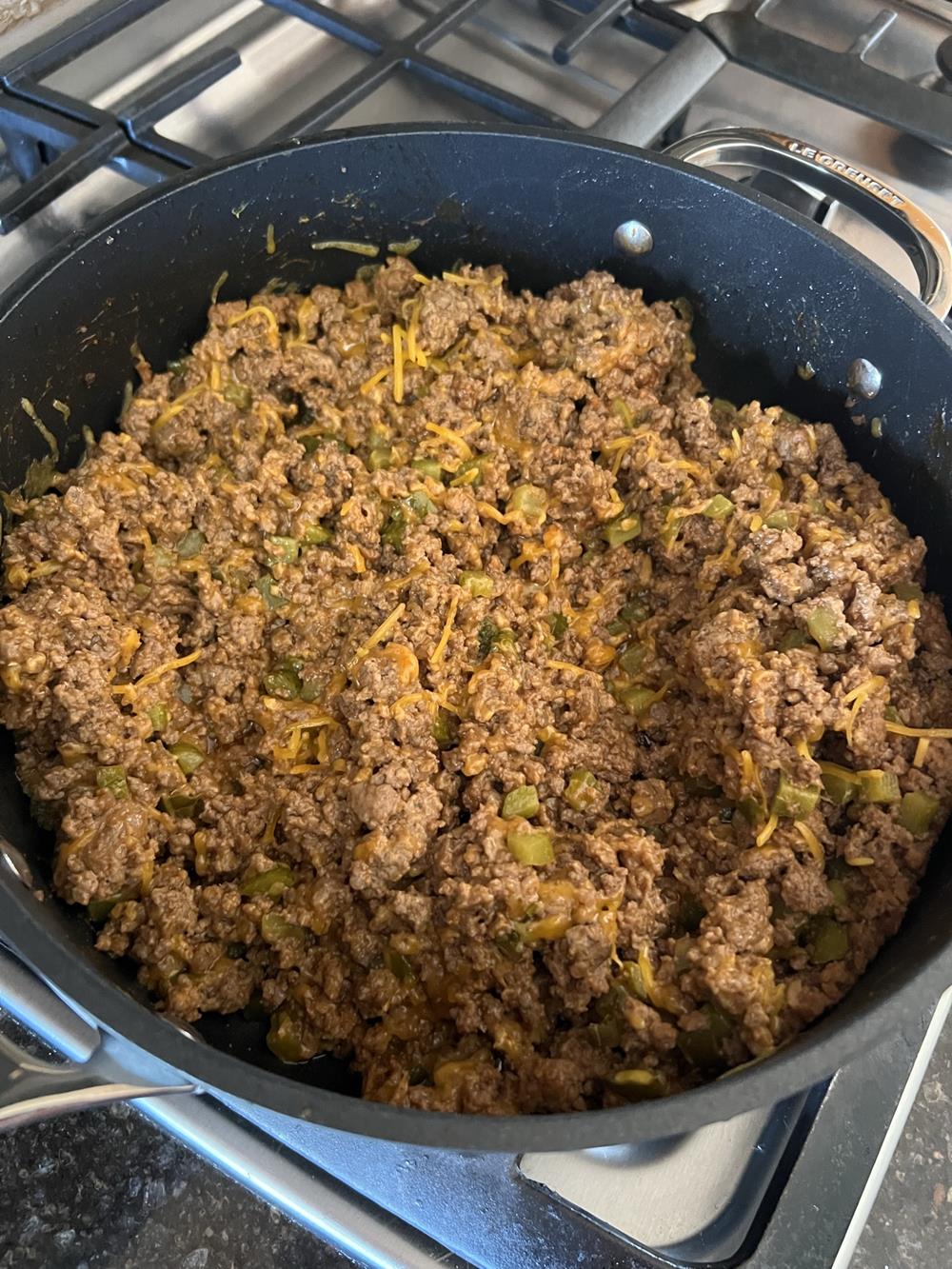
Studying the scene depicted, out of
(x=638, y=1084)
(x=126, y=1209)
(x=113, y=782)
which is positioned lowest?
(x=126, y=1209)

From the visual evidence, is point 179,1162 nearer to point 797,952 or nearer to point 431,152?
point 797,952

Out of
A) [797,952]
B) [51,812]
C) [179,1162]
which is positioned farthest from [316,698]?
[797,952]

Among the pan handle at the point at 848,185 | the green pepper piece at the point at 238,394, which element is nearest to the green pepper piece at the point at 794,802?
the pan handle at the point at 848,185

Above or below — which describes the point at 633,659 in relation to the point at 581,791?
above

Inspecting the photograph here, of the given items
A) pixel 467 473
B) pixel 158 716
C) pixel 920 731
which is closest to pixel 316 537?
pixel 467 473

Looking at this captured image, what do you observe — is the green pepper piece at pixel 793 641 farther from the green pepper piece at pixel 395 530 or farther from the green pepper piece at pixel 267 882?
the green pepper piece at pixel 267 882

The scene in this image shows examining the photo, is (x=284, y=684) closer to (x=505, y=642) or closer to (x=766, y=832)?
(x=505, y=642)

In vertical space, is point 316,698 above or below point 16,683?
above

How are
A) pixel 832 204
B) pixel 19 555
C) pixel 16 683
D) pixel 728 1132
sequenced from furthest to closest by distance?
pixel 832 204
pixel 19 555
pixel 16 683
pixel 728 1132
